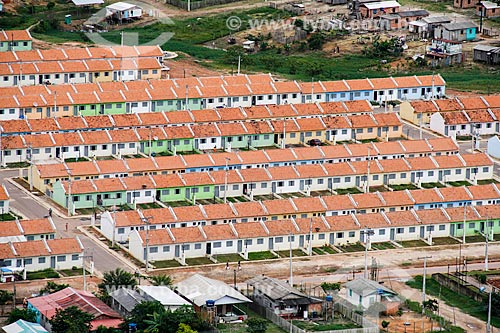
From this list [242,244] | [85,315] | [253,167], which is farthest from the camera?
[253,167]

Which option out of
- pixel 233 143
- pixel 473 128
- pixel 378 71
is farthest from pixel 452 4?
pixel 233 143

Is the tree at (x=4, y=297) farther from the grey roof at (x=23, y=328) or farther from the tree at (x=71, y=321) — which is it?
the tree at (x=71, y=321)

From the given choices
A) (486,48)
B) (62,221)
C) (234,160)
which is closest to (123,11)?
(486,48)

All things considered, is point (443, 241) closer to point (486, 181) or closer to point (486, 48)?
point (486, 181)

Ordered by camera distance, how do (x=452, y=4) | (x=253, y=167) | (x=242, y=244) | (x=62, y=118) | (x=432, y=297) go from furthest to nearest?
(x=452, y=4) < (x=62, y=118) < (x=253, y=167) < (x=242, y=244) < (x=432, y=297)

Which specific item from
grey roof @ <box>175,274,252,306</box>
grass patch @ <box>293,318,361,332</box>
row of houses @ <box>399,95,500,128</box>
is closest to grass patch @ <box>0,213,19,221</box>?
grey roof @ <box>175,274,252,306</box>

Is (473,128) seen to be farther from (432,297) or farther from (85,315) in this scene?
(85,315)

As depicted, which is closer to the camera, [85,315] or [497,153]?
[85,315]
